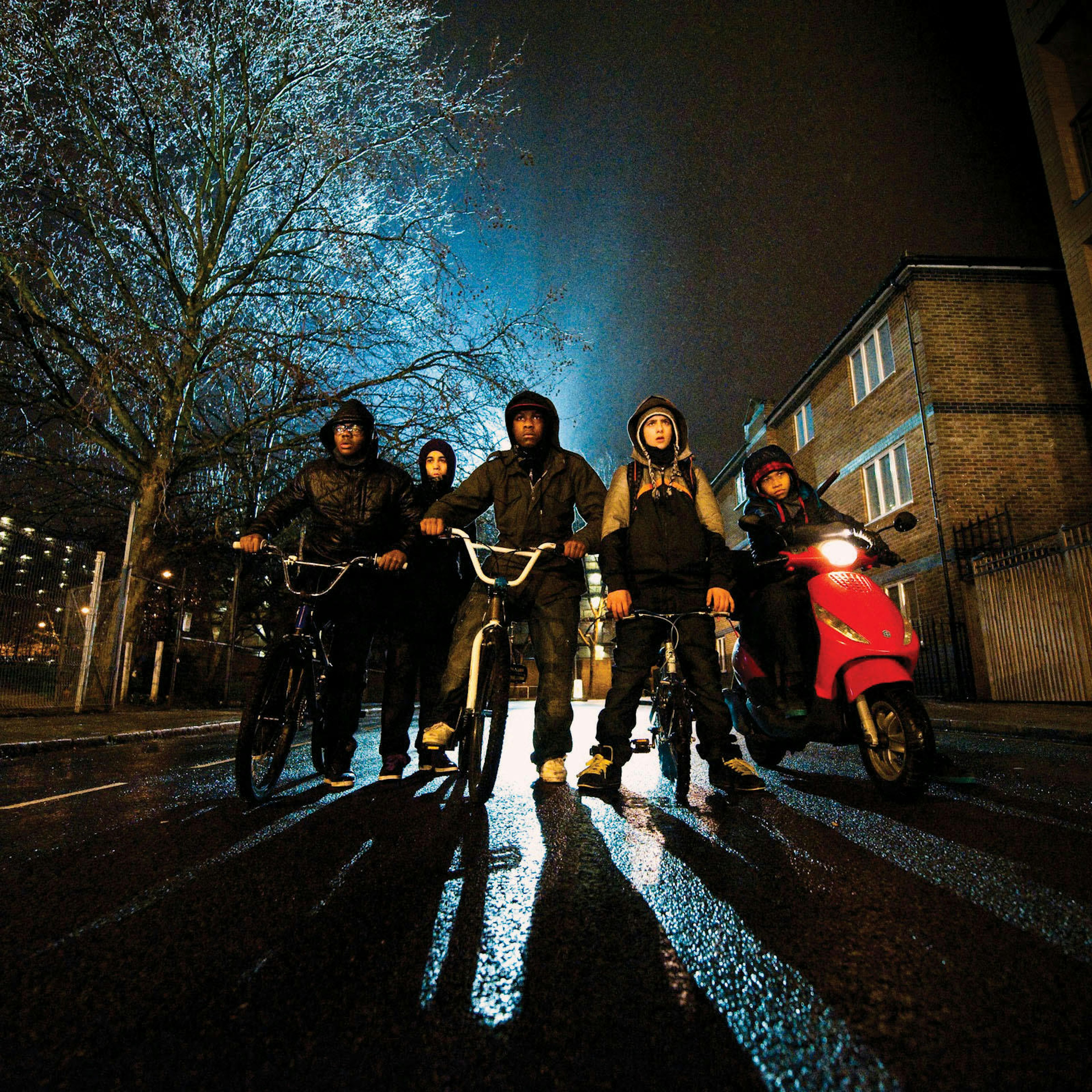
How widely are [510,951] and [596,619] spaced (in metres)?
2.77

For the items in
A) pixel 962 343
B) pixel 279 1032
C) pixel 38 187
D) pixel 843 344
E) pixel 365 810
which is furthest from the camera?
pixel 843 344

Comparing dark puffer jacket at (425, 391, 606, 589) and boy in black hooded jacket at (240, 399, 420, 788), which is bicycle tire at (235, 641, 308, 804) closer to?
boy in black hooded jacket at (240, 399, 420, 788)

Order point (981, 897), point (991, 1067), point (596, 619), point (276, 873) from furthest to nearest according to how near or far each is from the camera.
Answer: point (596, 619) < point (276, 873) < point (981, 897) < point (991, 1067)

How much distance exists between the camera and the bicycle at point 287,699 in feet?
11.3

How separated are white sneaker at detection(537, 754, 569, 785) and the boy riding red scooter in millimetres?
1238

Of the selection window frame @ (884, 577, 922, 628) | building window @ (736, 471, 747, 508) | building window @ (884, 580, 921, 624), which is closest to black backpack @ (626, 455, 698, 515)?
window frame @ (884, 577, 922, 628)

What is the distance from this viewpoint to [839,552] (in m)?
3.99

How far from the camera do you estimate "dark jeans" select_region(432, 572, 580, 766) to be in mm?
3910

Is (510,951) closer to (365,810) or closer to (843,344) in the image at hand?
(365,810)

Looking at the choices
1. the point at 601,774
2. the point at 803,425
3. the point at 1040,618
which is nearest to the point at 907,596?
the point at 1040,618

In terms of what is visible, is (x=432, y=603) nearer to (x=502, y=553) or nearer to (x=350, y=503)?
(x=350, y=503)

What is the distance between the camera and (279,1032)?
1.18 m

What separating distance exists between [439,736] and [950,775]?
2.72m

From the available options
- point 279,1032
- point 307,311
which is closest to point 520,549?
point 279,1032
